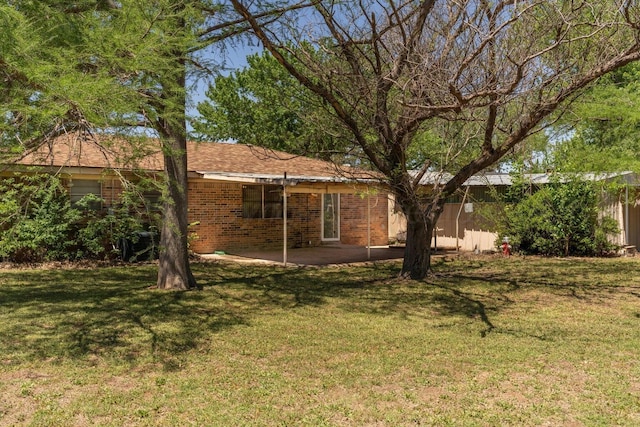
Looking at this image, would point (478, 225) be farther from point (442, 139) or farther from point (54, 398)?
point (54, 398)

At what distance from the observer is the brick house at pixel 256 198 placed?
15453 mm

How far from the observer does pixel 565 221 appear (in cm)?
1759

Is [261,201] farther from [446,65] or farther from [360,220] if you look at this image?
[446,65]

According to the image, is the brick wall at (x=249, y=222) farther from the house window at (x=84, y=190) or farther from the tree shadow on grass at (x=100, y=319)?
the tree shadow on grass at (x=100, y=319)

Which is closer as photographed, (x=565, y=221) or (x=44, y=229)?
(x=44, y=229)

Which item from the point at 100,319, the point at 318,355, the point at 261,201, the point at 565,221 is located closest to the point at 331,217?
the point at 261,201

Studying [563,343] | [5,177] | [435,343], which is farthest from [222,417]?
[5,177]

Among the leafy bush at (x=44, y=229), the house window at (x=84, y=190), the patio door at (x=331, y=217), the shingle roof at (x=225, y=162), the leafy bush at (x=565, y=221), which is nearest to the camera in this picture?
the shingle roof at (x=225, y=162)

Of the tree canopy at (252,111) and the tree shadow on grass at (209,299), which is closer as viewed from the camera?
the tree shadow on grass at (209,299)

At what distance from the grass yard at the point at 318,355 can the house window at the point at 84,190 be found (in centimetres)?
442

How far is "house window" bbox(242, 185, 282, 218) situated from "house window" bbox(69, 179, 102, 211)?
14.9ft

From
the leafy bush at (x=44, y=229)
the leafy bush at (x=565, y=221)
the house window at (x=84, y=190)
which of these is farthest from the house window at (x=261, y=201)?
the leafy bush at (x=565, y=221)

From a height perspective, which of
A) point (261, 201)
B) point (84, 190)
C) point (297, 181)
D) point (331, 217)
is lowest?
point (331, 217)

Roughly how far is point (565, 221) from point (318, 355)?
1363 centimetres
